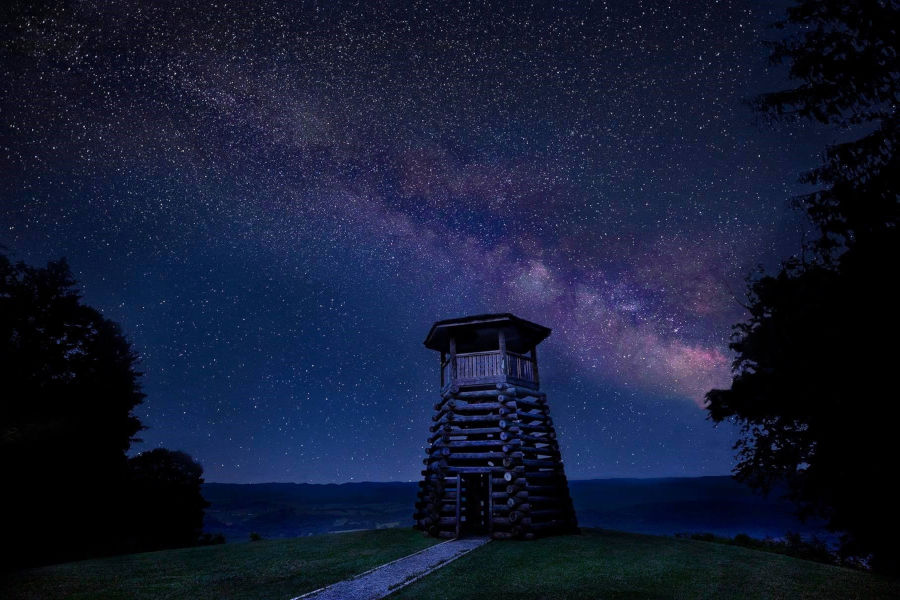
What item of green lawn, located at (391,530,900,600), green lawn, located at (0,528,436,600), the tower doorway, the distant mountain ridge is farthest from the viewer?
the distant mountain ridge

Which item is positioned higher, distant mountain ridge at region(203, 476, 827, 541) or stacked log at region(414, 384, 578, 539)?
stacked log at region(414, 384, 578, 539)

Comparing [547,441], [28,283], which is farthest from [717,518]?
[28,283]

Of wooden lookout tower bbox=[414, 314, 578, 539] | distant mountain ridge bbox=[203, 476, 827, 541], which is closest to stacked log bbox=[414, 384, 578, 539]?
wooden lookout tower bbox=[414, 314, 578, 539]

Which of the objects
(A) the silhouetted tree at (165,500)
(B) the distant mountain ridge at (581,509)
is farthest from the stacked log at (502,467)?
(B) the distant mountain ridge at (581,509)

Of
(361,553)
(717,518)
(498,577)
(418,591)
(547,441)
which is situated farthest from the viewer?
(717,518)

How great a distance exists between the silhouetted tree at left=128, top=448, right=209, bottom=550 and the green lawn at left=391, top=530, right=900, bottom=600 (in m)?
21.2

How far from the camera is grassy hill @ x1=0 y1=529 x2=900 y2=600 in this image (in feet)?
32.6

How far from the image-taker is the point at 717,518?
12719cm

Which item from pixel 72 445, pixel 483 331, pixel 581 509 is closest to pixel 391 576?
pixel 483 331

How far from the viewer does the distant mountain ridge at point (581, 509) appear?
10831 cm

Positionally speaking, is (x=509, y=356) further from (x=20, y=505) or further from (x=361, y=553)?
(x=20, y=505)

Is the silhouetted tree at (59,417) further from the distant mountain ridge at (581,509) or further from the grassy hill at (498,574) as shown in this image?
the distant mountain ridge at (581,509)

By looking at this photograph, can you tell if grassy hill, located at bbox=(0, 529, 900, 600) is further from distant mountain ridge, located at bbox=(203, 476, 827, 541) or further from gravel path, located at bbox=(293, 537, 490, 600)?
distant mountain ridge, located at bbox=(203, 476, 827, 541)

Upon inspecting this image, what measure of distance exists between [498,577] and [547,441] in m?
11.2
